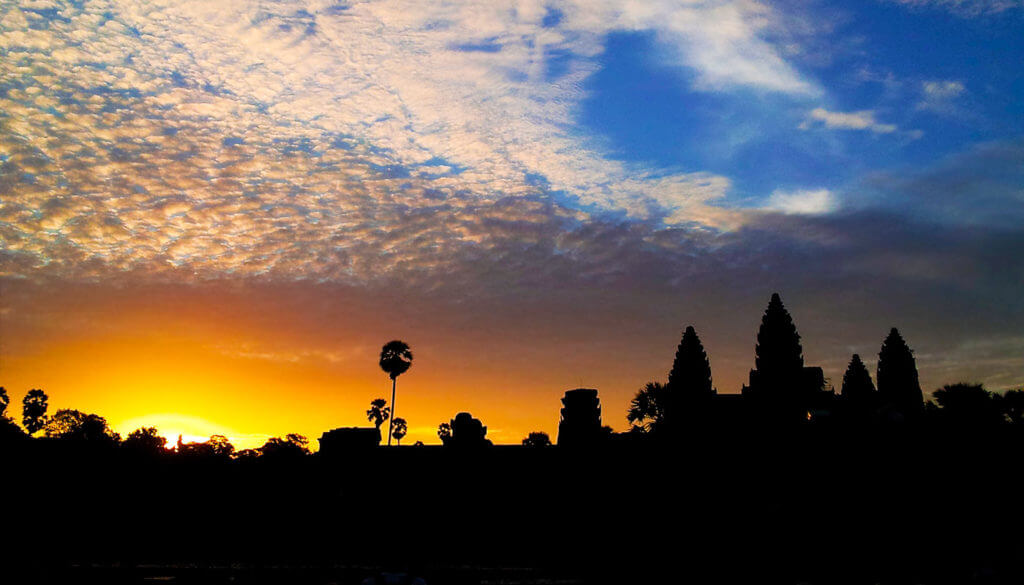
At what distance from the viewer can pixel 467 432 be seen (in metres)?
25.2

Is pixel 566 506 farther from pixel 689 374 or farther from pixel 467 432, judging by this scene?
pixel 689 374

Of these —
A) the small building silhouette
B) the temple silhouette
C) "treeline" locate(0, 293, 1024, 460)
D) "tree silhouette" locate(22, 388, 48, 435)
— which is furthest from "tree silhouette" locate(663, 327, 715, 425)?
"tree silhouette" locate(22, 388, 48, 435)

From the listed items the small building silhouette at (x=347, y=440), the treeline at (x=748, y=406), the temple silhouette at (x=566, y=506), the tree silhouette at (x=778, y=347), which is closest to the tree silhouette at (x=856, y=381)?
the treeline at (x=748, y=406)

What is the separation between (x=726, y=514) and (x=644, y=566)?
314 centimetres

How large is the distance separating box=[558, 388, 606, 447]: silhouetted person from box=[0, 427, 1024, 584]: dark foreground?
1.05 metres

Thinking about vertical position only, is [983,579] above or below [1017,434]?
below

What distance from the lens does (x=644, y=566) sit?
2305cm

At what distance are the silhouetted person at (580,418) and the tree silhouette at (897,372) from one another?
56.1 metres

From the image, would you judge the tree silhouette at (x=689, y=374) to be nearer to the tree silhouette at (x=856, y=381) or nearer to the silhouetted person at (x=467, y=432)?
the tree silhouette at (x=856, y=381)

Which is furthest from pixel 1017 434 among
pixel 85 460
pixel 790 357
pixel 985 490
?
pixel 790 357

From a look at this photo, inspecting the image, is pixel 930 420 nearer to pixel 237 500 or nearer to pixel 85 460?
pixel 237 500

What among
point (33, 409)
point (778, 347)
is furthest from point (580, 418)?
point (33, 409)

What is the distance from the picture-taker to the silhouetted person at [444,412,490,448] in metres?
25.1

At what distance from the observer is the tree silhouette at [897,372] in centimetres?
6869
